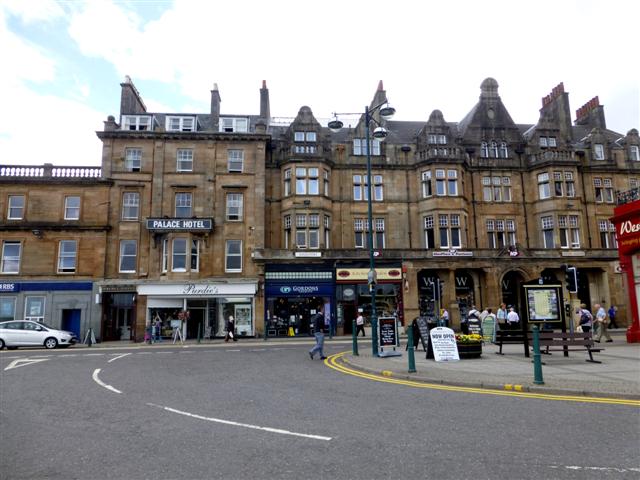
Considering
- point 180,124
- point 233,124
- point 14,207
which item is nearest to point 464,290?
point 233,124

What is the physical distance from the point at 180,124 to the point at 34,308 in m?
16.2

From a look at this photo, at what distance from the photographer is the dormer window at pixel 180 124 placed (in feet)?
110

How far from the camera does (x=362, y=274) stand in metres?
31.2

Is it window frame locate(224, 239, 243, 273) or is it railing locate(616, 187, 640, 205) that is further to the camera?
window frame locate(224, 239, 243, 273)

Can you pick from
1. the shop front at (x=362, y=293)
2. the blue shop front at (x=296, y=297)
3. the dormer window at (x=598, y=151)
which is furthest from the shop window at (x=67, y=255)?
the dormer window at (x=598, y=151)

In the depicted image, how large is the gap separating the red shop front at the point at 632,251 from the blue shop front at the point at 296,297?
17.0 meters

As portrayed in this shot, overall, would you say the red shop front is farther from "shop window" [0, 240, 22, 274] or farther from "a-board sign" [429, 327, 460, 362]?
"shop window" [0, 240, 22, 274]

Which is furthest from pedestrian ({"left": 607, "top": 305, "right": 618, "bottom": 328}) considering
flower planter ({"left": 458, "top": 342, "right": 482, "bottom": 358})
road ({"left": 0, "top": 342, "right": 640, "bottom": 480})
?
road ({"left": 0, "top": 342, "right": 640, "bottom": 480})

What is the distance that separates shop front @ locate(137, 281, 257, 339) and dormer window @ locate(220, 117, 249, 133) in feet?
39.1

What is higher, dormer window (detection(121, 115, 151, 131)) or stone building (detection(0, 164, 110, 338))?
dormer window (detection(121, 115, 151, 131))

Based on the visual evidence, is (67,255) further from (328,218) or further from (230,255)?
(328,218)

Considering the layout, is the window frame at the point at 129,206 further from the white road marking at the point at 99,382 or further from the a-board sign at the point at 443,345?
the a-board sign at the point at 443,345

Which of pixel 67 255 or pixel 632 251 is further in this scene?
pixel 67 255

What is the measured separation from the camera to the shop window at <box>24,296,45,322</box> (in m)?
28.9
